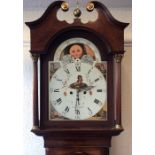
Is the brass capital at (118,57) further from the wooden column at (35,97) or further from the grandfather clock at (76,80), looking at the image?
the wooden column at (35,97)

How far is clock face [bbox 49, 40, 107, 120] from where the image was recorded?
1.20 metres

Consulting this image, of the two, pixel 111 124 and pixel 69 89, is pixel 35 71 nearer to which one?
pixel 69 89

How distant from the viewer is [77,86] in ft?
3.94

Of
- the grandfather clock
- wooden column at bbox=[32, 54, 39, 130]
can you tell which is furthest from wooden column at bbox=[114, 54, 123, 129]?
wooden column at bbox=[32, 54, 39, 130]

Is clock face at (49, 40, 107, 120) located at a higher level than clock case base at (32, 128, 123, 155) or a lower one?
higher

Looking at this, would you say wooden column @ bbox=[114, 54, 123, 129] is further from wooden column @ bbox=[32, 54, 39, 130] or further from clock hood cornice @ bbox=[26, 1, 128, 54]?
wooden column @ bbox=[32, 54, 39, 130]

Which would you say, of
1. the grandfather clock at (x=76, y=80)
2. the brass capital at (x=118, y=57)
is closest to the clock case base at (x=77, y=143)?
the grandfather clock at (x=76, y=80)

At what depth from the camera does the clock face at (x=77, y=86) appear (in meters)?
1.20

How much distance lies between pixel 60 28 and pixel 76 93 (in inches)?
11.1
